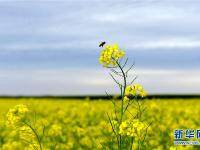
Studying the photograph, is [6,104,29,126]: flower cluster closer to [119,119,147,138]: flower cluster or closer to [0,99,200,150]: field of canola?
[0,99,200,150]: field of canola

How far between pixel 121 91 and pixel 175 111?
1295 cm

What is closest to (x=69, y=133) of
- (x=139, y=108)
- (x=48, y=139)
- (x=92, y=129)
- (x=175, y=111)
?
(x=92, y=129)

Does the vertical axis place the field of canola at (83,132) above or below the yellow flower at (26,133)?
below

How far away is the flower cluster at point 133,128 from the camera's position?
3.25 metres

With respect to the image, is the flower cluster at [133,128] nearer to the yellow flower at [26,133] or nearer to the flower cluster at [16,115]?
the flower cluster at [16,115]

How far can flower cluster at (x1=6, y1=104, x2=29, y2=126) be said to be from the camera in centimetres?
354

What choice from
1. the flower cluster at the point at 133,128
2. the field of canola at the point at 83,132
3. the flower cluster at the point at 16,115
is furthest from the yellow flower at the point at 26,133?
the flower cluster at the point at 133,128

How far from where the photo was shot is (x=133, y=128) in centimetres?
328

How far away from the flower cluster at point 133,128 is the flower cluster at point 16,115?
68 cm

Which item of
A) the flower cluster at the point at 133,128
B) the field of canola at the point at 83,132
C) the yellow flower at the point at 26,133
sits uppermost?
the flower cluster at the point at 133,128

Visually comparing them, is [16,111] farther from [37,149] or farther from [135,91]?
[135,91]

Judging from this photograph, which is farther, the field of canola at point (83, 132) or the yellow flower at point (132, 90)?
the field of canola at point (83, 132)

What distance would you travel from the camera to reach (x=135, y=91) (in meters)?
3.50

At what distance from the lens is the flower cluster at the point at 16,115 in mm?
3537
